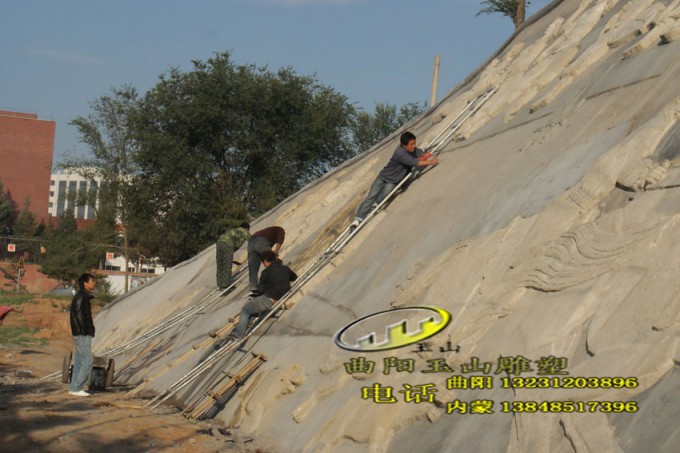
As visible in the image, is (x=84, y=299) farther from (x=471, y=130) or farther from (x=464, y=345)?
(x=464, y=345)

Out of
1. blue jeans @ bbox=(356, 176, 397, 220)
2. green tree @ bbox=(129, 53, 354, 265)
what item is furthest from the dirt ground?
green tree @ bbox=(129, 53, 354, 265)

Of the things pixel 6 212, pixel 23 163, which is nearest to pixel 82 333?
pixel 6 212

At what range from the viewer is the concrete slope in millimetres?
6207

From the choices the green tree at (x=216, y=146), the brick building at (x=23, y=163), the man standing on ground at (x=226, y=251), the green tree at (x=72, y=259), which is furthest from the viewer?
the brick building at (x=23, y=163)

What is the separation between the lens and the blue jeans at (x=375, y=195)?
43.0 ft

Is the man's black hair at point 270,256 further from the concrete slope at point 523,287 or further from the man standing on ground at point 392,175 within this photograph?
the man standing on ground at point 392,175

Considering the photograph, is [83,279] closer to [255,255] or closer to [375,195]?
[255,255]

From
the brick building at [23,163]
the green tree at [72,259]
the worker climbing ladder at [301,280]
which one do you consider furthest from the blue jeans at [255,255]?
the brick building at [23,163]

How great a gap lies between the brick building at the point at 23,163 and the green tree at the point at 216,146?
6309 cm

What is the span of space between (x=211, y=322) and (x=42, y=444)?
17.7 feet

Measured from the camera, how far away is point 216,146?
38.5 meters

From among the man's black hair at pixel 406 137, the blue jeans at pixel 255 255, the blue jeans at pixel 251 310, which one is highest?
the man's black hair at pixel 406 137

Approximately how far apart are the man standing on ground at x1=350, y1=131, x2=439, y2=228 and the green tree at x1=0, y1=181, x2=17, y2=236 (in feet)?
275

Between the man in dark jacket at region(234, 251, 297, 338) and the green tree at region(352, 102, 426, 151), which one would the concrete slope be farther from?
the green tree at region(352, 102, 426, 151)
